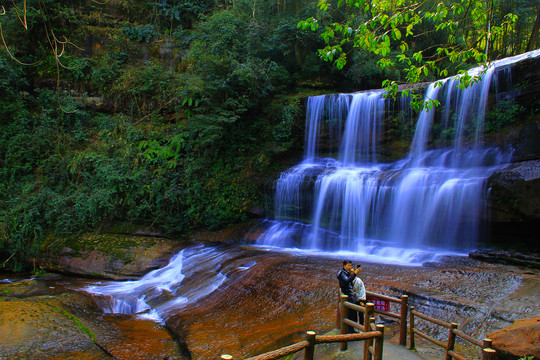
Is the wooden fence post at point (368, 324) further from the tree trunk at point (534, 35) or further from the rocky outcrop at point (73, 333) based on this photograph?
the tree trunk at point (534, 35)

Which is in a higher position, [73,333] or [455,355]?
[455,355]

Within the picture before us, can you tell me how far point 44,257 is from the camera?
1126cm

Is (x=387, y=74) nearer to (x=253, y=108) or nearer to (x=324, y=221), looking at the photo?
(x=253, y=108)

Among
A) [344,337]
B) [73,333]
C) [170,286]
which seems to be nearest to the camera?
[344,337]

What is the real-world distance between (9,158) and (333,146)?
13.5 metres

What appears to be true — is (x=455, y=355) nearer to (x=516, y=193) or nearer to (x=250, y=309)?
(x=250, y=309)

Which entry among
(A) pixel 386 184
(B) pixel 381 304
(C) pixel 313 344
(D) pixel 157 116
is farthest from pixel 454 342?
(D) pixel 157 116

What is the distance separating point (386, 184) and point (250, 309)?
6.25m

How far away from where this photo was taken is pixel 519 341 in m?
3.82

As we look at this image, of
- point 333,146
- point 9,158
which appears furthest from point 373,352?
point 9,158

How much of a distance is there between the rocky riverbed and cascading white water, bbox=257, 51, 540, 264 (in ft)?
4.92

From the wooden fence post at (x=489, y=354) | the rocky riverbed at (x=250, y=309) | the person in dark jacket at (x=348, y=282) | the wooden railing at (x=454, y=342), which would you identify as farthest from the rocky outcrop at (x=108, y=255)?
the wooden fence post at (x=489, y=354)

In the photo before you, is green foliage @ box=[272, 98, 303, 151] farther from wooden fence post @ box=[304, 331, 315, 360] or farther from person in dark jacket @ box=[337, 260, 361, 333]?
wooden fence post @ box=[304, 331, 315, 360]

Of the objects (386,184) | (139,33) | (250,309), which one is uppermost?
(139,33)
